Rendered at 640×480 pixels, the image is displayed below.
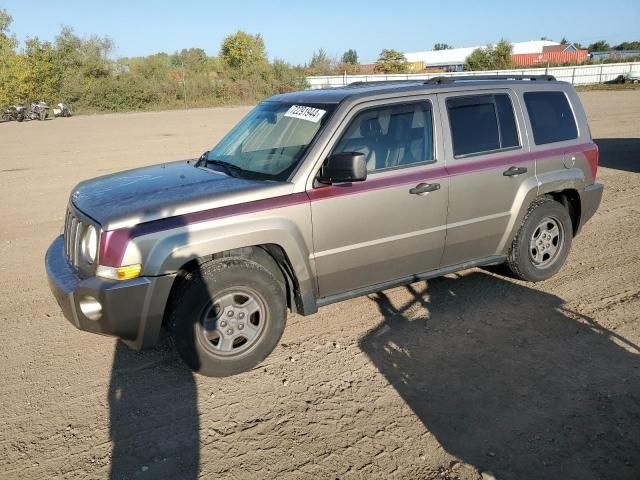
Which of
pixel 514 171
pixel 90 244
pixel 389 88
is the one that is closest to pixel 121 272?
pixel 90 244

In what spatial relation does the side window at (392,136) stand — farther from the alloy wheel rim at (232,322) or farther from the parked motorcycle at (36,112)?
the parked motorcycle at (36,112)

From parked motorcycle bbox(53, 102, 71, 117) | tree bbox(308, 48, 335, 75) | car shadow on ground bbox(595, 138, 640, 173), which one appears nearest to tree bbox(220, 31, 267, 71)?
tree bbox(308, 48, 335, 75)

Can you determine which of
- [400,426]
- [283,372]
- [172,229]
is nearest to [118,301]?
[172,229]

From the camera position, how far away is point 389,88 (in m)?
4.51

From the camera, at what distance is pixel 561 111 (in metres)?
5.25

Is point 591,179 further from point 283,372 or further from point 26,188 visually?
point 26,188

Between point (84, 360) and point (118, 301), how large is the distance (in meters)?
1.07

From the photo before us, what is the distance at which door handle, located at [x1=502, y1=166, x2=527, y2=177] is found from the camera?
4.71 m

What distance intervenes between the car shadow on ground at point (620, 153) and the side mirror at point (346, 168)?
9.17 metres

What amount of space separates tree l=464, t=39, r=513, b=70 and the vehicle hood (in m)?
59.9

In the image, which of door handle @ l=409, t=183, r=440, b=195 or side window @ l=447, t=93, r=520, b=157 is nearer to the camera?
door handle @ l=409, t=183, r=440, b=195

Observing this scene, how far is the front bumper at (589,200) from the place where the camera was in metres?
5.39

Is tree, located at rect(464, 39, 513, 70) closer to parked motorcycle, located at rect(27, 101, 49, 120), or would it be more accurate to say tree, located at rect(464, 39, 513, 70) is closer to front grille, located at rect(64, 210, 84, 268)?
parked motorcycle, located at rect(27, 101, 49, 120)

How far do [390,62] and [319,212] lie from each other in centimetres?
6700
